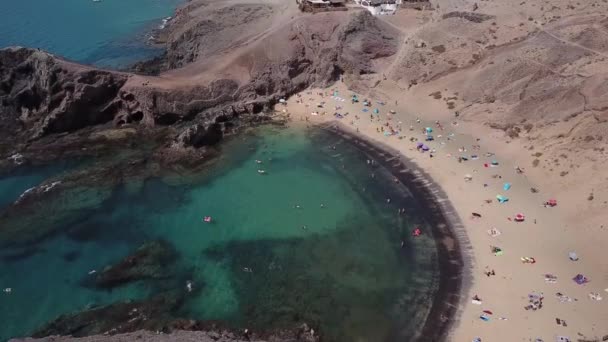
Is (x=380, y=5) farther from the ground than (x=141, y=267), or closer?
farther from the ground

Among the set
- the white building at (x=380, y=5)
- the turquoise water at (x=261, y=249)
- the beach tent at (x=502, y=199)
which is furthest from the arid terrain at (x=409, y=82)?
the turquoise water at (x=261, y=249)

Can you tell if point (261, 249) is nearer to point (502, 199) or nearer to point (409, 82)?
point (502, 199)

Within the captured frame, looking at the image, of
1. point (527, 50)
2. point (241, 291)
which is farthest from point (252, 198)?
point (527, 50)

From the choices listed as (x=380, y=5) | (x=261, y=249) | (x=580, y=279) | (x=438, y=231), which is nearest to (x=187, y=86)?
(x=261, y=249)

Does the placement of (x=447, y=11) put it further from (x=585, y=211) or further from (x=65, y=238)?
(x=65, y=238)

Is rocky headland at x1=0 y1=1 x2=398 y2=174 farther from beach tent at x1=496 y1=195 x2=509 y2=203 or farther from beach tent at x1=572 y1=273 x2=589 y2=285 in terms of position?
beach tent at x1=572 y1=273 x2=589 y2=285

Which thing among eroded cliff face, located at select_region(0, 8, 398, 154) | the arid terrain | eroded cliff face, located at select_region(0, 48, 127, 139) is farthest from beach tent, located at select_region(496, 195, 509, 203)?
eroded cliff face, located at select_region(0, 48, 127, 139)
